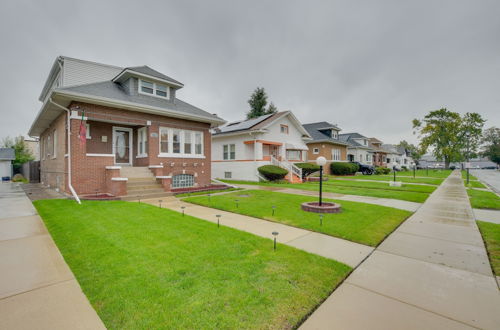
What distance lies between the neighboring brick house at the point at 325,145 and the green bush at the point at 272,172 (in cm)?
1145

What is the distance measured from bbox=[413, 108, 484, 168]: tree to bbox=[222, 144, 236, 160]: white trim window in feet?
162

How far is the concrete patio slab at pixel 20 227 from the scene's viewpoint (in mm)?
5133

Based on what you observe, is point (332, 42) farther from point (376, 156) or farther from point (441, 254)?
point (376, 156)

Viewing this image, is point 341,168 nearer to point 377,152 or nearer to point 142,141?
point 142,141

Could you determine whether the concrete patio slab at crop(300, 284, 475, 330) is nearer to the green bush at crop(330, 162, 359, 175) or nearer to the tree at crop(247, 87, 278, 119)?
the green bush at crop(330, 162, 359, 175)

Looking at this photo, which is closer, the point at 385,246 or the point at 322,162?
the point at 385,246

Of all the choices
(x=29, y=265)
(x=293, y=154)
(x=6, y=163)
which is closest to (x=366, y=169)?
(x=293, y=154)

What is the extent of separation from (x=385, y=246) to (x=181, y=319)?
4.43 metres

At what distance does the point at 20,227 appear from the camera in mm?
5699

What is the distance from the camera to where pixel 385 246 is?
4742 mm

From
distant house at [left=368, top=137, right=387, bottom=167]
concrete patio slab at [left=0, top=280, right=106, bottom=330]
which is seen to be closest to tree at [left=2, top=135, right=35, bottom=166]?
concrete patio slab at [left=0, top=280, right=106, bottom=330]

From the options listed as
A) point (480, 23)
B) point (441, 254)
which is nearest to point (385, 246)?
point (441, 254)

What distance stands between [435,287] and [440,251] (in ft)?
6.13

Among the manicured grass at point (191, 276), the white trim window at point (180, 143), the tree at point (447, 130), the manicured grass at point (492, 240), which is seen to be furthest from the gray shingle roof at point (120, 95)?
the tree at point (447, 130)
